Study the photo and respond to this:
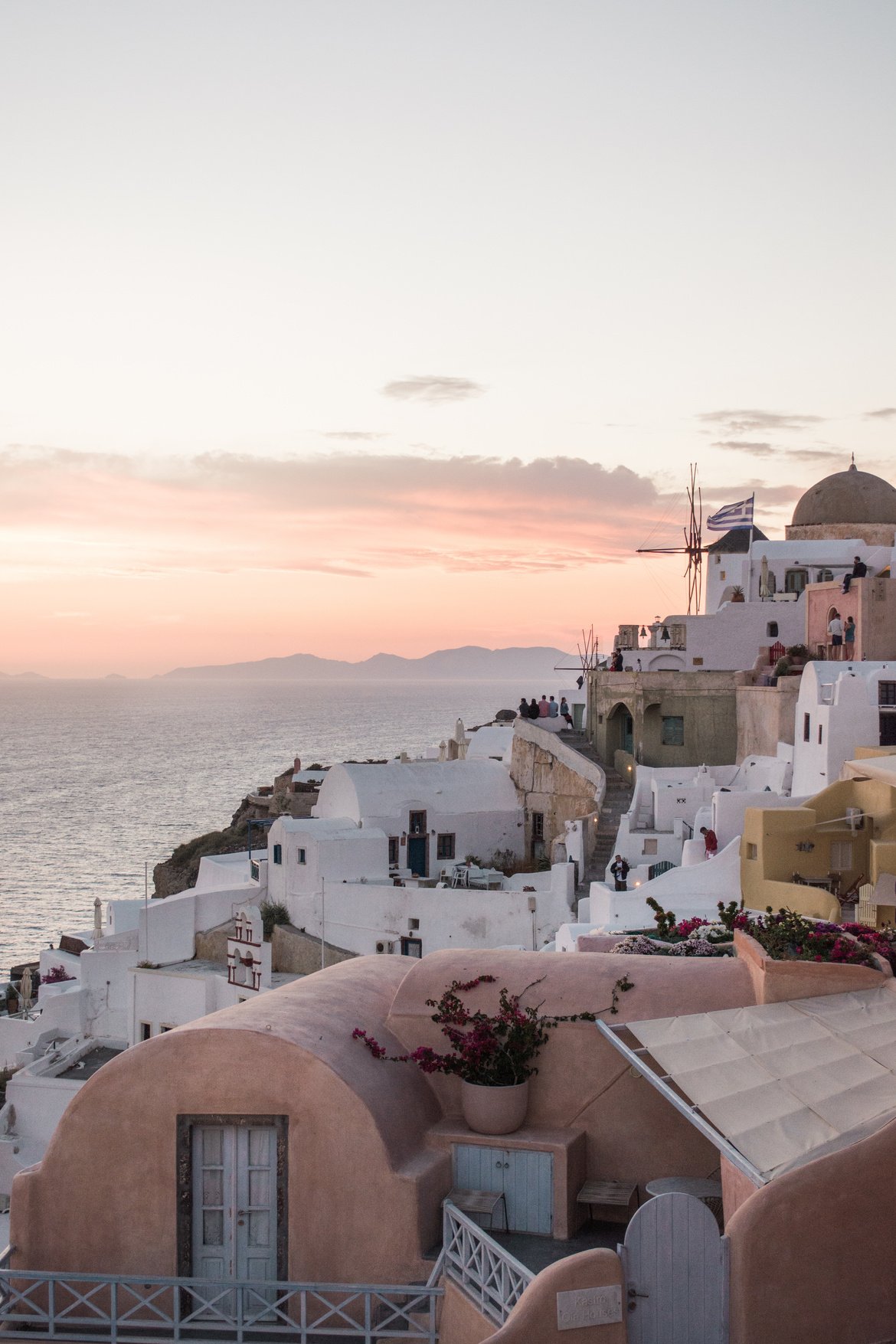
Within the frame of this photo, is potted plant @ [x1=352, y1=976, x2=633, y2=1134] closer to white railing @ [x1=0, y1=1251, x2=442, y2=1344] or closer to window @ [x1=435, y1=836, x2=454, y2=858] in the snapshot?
white railing @ [x1=0, y1=1251, x2=442, y2=1344]

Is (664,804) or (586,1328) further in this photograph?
(664,804)

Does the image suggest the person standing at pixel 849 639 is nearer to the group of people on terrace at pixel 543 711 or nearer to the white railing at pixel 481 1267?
the group of people on terrace at pixel 543 711

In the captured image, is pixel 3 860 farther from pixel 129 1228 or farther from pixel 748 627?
pixel 129 1228

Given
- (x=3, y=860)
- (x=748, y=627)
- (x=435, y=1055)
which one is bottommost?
(x=3, y=860)

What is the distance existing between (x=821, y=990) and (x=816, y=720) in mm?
18990

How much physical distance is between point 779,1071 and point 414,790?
28423 mm

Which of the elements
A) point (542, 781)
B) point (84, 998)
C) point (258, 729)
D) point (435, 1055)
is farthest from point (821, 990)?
point (258, 729)

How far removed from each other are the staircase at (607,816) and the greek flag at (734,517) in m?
11.8

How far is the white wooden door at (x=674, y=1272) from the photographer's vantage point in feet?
26.8

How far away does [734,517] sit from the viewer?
4781cm

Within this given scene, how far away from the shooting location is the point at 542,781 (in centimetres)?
4006

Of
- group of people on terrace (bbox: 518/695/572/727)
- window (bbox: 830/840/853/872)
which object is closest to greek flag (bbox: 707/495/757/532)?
group of people on terrace (bbox: 518/695/572/727)

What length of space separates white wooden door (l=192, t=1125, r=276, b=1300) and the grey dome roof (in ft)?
137

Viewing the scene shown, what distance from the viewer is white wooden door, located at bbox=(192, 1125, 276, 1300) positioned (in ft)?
32.6
